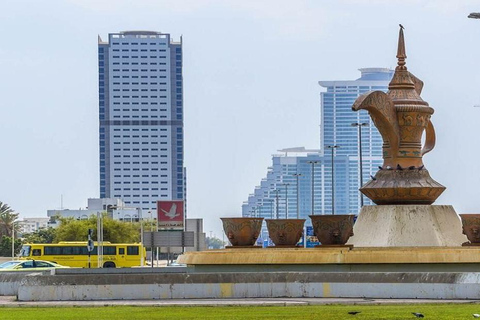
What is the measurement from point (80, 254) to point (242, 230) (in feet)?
162

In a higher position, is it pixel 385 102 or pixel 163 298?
pixel 385 102

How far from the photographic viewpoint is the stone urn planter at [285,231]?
33.9 m

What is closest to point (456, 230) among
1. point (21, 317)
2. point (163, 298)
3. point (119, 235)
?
point (163, 298)

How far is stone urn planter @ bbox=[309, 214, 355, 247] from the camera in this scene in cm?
3209

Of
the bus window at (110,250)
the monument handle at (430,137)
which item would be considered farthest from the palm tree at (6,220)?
the monument handle at (430,137)

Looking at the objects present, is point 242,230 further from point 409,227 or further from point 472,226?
point 472,226

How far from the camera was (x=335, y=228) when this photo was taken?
1265 inches

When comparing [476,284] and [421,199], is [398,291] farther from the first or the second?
[421,199]

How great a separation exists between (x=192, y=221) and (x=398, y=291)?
2480 inches

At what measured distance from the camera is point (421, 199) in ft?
111

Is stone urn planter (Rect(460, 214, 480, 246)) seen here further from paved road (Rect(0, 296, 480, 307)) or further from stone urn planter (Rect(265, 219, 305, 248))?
paved road (Rect(0, 296, 480, 307))

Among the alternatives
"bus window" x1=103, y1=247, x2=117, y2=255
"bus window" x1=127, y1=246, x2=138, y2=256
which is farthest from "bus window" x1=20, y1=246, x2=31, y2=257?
"bus window" x1=127, y1=246, x2=138, y2=256

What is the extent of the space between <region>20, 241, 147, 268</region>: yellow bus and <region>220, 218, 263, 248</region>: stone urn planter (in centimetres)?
4727

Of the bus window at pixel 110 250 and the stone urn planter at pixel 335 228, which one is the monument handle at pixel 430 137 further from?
the bus window at pixel 110 250
